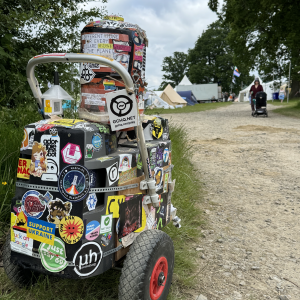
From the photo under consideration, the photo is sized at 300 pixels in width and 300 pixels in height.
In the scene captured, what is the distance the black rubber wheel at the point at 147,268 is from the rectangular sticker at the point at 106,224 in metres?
0.17

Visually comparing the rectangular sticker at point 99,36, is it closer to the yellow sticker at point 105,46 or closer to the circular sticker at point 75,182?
the yellow sticker at point 105,46

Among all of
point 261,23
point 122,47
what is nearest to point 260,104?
point 261,23

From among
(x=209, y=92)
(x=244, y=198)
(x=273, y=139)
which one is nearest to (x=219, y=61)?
(x=209, y=92)

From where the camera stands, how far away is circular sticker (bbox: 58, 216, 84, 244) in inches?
59.8

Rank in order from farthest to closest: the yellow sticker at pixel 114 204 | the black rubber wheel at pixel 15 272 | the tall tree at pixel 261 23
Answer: the tall tree at pixel 261 23, the black rubber wheel at pixel 15 272, the yellow sticker at pixel 114 204

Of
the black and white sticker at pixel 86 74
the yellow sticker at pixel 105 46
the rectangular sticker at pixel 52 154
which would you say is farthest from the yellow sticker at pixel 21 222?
the yellow sticker at pixel 105 46

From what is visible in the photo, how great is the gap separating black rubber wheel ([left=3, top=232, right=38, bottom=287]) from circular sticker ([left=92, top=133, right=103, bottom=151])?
801 mm

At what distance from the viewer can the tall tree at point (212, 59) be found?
5844 centimetres

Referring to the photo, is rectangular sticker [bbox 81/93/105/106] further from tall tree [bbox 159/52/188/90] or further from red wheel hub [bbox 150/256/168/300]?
tall tree [bbox 159/52/188/90]

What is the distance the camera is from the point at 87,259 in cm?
155

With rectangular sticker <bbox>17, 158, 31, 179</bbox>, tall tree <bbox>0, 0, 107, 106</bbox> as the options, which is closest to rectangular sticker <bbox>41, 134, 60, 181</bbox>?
rectangular sticker <bbox>17, 158, 31, 179</bbox>

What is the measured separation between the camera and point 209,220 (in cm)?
347

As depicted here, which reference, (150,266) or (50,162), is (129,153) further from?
(150,266)

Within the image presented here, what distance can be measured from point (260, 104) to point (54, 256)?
1447cm
